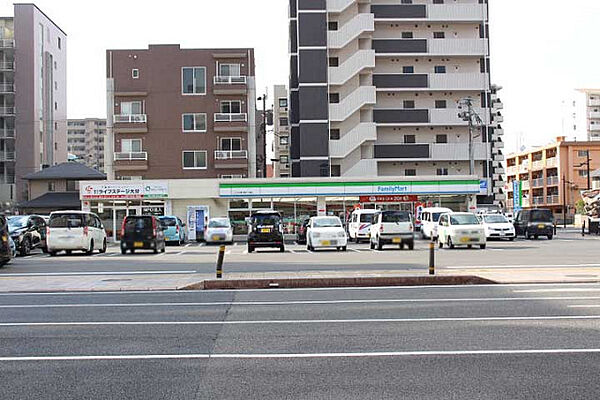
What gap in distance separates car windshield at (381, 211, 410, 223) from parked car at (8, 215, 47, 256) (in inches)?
611

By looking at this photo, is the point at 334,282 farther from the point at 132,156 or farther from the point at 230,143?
the point at 132,156

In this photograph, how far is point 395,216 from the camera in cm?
3256

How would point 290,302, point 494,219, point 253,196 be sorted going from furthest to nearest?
point 253,196
point 494,219
point 290,302

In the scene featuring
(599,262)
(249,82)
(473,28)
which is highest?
(473,28)

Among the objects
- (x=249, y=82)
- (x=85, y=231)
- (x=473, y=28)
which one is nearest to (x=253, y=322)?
(x=85, y=231)

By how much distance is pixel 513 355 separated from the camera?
8.54m

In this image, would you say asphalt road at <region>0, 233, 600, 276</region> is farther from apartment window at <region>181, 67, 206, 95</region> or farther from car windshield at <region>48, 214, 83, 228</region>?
apartment window at <region>181, 67, 206, 95</region>

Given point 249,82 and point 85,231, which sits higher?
point 249,82

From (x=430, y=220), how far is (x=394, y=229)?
1157cm

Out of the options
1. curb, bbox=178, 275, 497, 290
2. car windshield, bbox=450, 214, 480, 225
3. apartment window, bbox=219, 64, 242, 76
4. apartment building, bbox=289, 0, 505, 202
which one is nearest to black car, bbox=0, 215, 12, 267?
curb, bbox=178, 275, 497, 290

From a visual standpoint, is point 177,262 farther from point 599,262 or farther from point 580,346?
point 580,346

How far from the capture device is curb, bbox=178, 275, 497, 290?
17.4 m

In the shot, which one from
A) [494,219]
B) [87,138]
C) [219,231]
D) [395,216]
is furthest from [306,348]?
[87,138]

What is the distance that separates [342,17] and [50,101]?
37.4 meters
